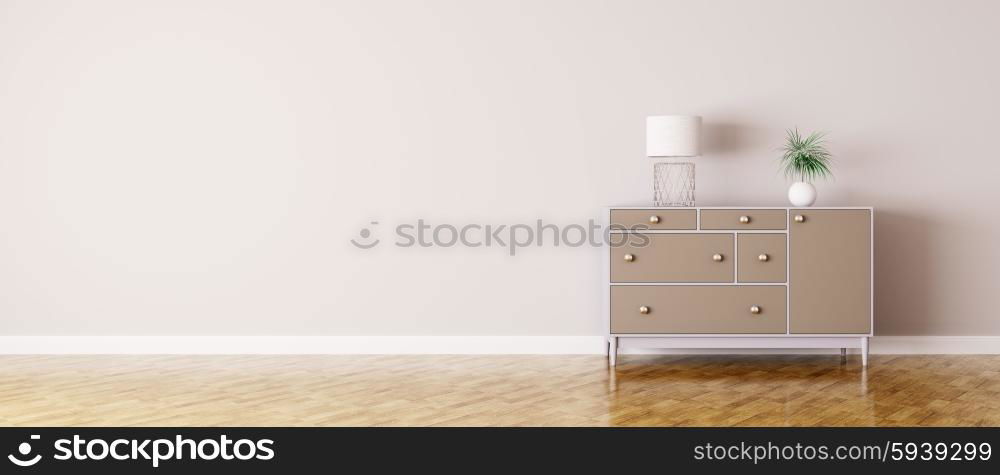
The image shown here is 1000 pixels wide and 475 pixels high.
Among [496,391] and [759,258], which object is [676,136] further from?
[496,391]

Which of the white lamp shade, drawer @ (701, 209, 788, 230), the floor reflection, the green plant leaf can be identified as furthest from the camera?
the green plant leaf

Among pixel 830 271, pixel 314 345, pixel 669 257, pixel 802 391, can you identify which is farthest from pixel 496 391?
pixel 830 271

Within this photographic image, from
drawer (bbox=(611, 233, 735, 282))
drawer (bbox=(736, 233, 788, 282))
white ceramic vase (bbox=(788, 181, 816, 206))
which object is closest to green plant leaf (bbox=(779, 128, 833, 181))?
white ceramic vase (bbox=(788, 181, 816, 206))

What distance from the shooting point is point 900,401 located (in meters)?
3.82

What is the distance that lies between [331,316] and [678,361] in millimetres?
1868

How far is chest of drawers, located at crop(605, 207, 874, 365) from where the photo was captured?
4.58 metres

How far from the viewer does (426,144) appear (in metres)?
5.10

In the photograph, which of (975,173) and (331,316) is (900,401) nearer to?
(975,173)

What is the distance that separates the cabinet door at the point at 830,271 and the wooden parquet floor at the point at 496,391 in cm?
24

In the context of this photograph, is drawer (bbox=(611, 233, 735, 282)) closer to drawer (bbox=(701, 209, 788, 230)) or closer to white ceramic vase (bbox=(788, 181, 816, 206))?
drawer (bbox=(701, 209, 788, 230))

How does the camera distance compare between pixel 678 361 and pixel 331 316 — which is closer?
pixel 678 361

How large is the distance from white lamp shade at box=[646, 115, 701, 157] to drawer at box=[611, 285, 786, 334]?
2.20 ft

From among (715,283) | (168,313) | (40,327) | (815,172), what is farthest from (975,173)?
(40,327)

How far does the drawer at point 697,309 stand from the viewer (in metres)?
4.59
